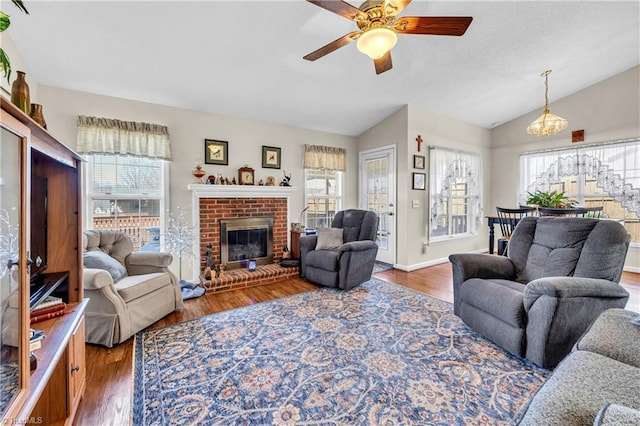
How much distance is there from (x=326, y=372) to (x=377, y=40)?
2215 millimetres

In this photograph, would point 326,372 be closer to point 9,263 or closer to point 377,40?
point 9,263

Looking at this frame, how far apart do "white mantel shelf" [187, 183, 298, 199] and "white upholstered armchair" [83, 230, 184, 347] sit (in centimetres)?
112

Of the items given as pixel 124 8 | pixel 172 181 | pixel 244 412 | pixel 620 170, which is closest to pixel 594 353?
pixel 244 412

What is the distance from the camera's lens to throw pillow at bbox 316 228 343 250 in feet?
A: 12.5

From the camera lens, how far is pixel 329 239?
12.6 feet

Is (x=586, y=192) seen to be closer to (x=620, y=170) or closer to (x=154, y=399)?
(x=620, y=170)

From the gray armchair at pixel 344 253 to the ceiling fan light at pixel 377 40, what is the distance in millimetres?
2129

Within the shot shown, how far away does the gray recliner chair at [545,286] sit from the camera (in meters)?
1.74

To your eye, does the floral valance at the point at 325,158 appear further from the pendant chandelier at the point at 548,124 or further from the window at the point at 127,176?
the pendant chandelier at the point at 548,124

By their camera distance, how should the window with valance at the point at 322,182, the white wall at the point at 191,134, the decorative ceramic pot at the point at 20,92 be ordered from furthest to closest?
the window with valance at the point at 322,182
the white wall at the point at 191,134
the decorative ceramic pot at the point at 20,92

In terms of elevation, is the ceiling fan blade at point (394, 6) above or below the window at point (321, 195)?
above

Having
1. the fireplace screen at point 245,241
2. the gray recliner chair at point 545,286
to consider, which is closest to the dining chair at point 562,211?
the gray recliner chair at point 545,286

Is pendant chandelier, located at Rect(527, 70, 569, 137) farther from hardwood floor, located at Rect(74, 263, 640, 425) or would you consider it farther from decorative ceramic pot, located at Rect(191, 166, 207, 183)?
decorative ceramic pot, located at Rect(191, 166, 207, 183)

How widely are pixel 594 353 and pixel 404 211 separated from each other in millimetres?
3339
